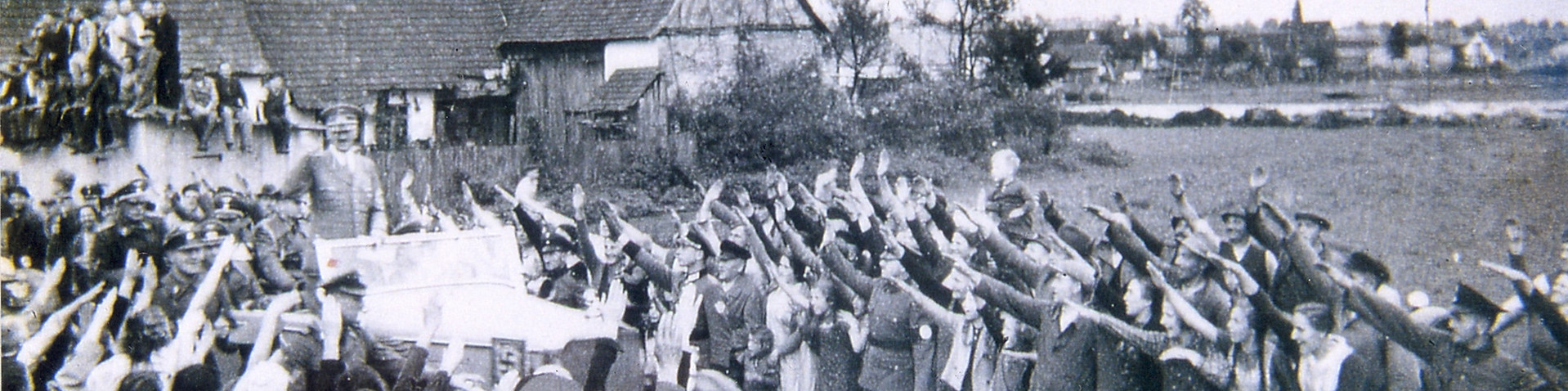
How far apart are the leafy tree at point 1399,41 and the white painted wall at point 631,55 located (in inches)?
239

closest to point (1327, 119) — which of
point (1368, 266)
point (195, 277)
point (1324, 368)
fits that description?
A: point (1368, 266)

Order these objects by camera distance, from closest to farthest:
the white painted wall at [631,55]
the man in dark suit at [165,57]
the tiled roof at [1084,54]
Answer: the man in dark suit at [165,57], the tiled roof at [1084,54], the white painted wall at [631,55]

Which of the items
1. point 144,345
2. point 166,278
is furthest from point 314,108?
point 144,345

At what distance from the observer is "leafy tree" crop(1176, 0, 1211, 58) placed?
5.98m

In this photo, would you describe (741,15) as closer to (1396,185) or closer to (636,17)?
(636,17)

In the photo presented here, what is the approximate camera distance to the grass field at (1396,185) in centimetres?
474

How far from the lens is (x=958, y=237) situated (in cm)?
544

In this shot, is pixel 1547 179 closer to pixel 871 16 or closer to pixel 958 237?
pixel 958 237

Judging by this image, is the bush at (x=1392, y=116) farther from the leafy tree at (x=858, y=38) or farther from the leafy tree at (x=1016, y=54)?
the leafy tree at (x=858, y=38)

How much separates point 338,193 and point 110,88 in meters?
1.68

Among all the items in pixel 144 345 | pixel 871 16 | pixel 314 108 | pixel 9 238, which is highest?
pixel 871 16

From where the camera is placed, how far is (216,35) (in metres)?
7.61

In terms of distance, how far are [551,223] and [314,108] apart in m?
2.28

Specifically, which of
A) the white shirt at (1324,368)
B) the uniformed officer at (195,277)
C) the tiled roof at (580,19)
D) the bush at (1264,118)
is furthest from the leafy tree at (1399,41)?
the tiled roof at (580,19)
